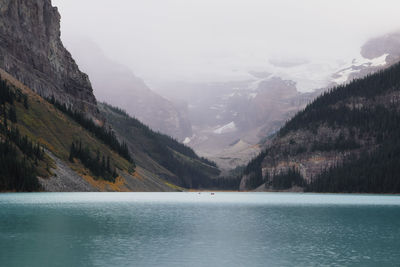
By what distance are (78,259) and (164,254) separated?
9.03m

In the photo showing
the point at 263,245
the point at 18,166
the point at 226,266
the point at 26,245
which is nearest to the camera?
the point at 226,266

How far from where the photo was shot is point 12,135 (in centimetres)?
17338

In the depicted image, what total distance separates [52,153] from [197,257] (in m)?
164

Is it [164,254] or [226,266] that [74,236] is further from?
[226,266]

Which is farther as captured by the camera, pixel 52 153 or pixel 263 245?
pixel 52 153

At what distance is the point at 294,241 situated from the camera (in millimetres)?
58156

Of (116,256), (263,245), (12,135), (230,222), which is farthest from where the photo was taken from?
(12,135)


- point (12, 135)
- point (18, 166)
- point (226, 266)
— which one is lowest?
point (226, 266)

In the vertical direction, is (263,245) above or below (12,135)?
below

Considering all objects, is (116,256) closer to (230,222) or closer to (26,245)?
(26,245)

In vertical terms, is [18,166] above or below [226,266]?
above

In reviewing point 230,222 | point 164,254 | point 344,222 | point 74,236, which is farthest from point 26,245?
point 344,222

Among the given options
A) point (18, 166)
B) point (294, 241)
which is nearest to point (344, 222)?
point (294, 241)

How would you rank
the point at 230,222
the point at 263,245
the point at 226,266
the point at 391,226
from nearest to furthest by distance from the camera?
the point at 226,266, the point at 263,245, the point at 391,226, the point at 230,222
